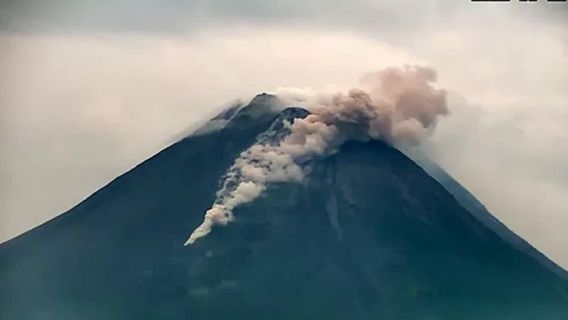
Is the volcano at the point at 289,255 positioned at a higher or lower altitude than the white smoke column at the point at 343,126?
lower

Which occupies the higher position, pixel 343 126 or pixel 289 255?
pixel 343 126

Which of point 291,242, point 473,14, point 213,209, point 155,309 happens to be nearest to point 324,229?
point 291,242

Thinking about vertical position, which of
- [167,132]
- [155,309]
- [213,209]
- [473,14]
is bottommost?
[155,309]

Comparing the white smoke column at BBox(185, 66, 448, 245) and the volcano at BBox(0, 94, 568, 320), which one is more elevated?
the white smoke column at BBox(185, 66, 448, 245)

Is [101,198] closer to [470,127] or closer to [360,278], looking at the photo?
[360,278]
